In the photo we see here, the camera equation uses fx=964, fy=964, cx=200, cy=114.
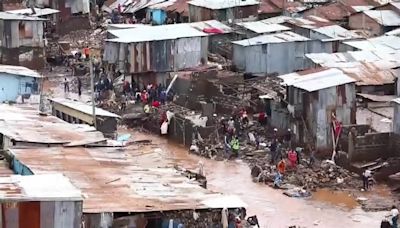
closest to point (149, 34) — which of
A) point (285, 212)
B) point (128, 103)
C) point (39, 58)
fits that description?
point (128, 103)

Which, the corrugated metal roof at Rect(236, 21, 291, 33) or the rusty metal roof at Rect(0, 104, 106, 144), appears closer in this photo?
the rusty metal roof at Rect(0, 104, 106, 144)

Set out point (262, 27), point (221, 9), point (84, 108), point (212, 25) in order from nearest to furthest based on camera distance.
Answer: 1. point (84, 108)
2. point (262, 27)
3. point (212, 25)
4. point (221, 9)

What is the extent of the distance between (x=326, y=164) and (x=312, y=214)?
10.4 ft

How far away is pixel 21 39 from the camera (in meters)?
36.2

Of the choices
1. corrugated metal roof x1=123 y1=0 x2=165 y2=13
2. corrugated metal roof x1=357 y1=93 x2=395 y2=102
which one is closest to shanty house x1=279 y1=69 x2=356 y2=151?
corrugated metal roof x1=357 y1=93 x2=395 y2=102

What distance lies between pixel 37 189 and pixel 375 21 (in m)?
25.4

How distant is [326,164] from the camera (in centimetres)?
2523

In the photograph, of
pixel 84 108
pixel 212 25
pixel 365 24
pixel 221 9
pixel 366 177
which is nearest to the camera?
pixel 366 177

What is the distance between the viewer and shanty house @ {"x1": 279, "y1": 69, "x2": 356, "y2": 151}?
26.1 meters

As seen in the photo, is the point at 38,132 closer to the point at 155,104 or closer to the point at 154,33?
the point at 155,104

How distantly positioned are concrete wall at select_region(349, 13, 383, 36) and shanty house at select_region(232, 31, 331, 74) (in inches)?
147

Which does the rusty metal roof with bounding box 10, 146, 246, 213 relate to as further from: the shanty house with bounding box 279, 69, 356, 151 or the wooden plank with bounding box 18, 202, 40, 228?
the shanty house with bounding box 279, 69, 356, 151

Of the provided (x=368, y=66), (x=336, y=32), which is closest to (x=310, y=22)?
(x=336, y=32)

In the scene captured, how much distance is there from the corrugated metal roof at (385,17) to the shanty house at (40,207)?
25.1 m
